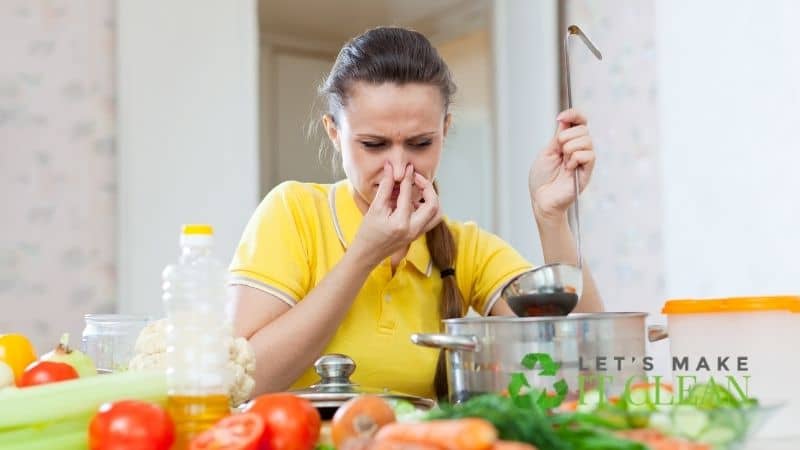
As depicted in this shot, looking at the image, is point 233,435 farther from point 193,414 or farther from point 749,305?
point 749,305

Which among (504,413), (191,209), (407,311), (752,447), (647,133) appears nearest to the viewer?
(504,413)

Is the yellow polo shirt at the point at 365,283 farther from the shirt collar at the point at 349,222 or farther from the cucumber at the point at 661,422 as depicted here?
the cucumber at the point at 661,422

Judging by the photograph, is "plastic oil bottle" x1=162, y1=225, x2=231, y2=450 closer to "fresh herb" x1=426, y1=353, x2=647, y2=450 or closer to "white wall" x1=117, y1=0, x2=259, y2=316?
"fresh herb" x1=426, y1=353, x2=647, y2=450

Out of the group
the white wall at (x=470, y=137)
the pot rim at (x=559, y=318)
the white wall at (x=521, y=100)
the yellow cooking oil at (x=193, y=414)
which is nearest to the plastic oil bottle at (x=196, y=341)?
the yellow cooking oil at (x=193, y=414)

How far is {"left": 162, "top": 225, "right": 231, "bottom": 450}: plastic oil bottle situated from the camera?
82cm

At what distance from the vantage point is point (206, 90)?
9.04 ft

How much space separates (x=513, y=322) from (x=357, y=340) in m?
0.76

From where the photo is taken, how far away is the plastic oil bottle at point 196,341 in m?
Result: 0.82

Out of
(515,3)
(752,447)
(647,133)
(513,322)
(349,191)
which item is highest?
(515,3)

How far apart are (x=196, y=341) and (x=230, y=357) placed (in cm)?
12

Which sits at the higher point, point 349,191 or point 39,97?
point 39,97

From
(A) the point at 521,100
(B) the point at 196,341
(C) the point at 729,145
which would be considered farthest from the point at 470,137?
(B) the point at 196,341

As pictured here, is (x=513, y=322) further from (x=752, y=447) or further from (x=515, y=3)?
(x=515, y=3)

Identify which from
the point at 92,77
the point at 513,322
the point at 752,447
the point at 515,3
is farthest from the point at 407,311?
the point at 515,3
